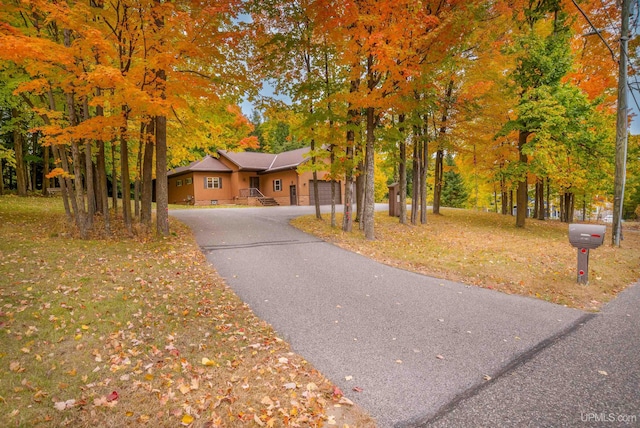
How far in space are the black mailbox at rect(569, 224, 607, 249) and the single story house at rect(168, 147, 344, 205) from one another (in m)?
24.1

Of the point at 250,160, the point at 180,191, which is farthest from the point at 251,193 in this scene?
the point at 180,191

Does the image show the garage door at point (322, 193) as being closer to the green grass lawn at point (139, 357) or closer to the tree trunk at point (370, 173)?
the tree trunk at point (370, 173)

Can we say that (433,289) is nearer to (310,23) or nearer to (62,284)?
(62,284)

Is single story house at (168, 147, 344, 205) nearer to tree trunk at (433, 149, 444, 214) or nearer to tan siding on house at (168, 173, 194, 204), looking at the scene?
tan siding on house at (168, 173, 194, 204)

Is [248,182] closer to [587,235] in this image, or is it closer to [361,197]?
[361,197]

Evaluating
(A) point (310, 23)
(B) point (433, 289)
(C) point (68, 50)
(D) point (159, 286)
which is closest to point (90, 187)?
(C) point (68, 50)

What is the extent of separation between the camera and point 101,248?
8.80 m

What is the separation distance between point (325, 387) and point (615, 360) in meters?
3.70

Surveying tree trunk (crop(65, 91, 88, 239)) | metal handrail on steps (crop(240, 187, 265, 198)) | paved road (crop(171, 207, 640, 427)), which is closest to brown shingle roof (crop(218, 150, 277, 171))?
metal handrail on steps (crop(240, 187, 265, 198))

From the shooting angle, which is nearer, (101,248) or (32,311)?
(32,311)

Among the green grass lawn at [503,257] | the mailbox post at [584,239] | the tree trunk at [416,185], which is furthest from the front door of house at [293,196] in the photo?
the mailbox post at [584,239]

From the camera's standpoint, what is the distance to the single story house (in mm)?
30562

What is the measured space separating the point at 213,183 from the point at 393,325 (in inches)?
1188

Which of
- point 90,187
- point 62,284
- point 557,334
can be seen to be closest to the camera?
point 557,334
